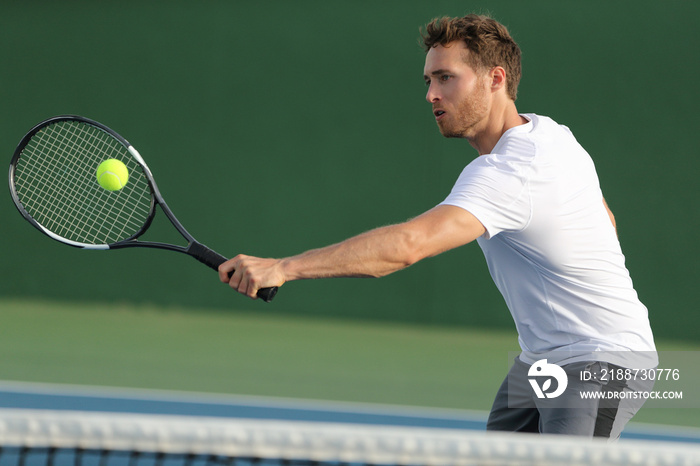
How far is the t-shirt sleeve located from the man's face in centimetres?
36

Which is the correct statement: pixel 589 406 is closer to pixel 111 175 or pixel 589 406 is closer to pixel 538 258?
pixel 538 258

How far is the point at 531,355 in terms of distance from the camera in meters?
2.47

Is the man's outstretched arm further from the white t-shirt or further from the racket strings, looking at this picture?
the racket strings

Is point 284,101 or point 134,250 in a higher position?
Result: point 284,101

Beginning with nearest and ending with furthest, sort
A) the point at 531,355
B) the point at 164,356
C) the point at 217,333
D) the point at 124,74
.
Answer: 1. the point at 531,355
2. the point at 164,356
3. the point at 217,333
4. the point at 124,74

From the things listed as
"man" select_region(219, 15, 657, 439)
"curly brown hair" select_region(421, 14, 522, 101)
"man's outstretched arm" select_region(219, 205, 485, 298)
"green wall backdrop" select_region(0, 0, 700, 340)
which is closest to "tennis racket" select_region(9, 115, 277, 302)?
"man's outstretched arm" select_region(219, 205, 485, 298)

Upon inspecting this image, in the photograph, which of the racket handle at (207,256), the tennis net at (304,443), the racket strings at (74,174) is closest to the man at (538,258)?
the racket handle at (207,256)

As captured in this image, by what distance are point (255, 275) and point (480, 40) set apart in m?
0.98

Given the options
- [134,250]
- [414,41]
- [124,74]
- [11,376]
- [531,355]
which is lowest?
[11,376]

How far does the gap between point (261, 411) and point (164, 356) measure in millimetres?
1643

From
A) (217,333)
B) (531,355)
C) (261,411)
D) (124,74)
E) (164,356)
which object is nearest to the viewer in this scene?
(531,355)

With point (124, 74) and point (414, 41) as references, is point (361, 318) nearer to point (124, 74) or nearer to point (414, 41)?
point (414, 41)

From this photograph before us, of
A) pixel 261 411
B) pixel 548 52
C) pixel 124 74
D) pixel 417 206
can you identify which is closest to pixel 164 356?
pixel 261 411

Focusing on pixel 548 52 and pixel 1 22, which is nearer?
pixel 548 52
